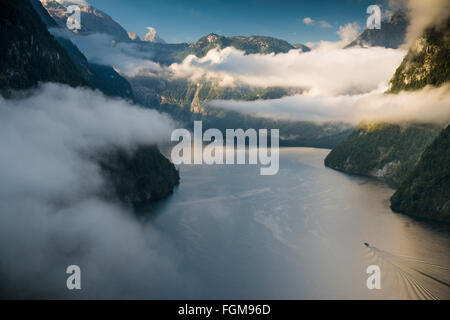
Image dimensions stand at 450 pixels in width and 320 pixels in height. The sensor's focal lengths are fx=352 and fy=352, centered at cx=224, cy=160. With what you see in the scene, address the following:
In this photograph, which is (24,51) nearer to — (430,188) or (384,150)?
(430,188)

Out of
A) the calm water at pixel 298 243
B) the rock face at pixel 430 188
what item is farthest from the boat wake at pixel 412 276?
the rock face at pixel 430 188

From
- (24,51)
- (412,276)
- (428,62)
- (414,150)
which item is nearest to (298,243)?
(412,276)

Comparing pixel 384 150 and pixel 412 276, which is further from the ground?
pixel 384 150

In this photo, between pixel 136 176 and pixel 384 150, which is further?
pixel 384 150

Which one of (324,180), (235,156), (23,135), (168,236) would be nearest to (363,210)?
(324,180)

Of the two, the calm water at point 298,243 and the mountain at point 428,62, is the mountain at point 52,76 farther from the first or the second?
the mountain at point 428,62

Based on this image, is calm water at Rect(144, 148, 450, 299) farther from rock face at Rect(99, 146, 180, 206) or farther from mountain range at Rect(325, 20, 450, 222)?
mountain range at Rect(325, 20, 450, 222)
